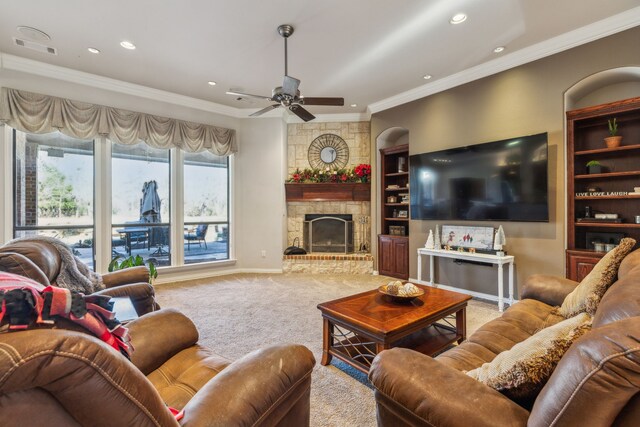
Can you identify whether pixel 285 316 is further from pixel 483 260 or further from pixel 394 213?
pixel 394 213

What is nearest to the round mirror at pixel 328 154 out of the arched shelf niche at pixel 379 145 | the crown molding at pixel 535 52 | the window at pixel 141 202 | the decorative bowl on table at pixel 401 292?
the arched shelf niche at pixel 379 145

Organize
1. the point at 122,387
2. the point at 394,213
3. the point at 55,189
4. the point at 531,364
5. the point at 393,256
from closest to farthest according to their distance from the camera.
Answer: the point at 122,387 < the point at 531,364 < the point at 55,189 < the point at 393,256 < the point at 394,213

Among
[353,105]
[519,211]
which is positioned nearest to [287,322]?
[519,211]

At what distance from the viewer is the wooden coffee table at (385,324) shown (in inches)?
74.2

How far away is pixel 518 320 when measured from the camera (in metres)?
1.91

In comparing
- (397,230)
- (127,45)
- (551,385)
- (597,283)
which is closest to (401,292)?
(597,283)

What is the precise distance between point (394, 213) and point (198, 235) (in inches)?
140

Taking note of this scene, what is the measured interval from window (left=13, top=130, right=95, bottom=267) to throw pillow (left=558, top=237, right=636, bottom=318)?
16.9 ft

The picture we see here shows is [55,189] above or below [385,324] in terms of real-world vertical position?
above

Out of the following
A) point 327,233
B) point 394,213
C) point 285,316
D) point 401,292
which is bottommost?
point 285,316

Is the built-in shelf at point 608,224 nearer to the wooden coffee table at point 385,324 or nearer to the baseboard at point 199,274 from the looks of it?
the wooden coffee table at point 385,324

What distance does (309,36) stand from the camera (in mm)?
3178

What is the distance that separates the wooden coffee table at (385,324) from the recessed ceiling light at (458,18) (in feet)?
8.52

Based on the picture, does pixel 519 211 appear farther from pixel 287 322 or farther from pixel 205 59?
pixel 205 59
